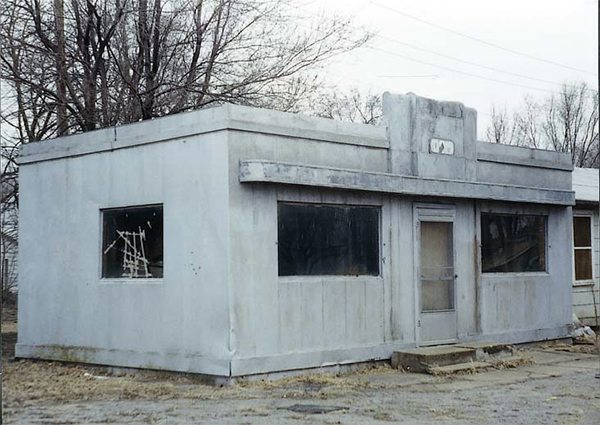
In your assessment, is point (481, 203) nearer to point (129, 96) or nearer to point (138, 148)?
point (138, 148)

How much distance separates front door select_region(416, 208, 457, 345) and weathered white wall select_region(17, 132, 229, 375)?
12.3 ft

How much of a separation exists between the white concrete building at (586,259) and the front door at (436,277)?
5490mm

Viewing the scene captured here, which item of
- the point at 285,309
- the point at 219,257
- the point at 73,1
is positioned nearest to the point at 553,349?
the point at 285,309

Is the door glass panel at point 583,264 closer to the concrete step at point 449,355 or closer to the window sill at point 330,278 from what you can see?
the concrete step at point 449,355

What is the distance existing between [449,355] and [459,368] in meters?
0.30

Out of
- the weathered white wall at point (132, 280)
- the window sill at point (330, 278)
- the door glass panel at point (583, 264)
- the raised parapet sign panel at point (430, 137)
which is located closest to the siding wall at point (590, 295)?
the door glass panel at point (583, 264)

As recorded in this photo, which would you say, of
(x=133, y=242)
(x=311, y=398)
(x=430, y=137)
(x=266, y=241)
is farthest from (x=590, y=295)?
(x=133, y=242)

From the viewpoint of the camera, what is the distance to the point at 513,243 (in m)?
15.9

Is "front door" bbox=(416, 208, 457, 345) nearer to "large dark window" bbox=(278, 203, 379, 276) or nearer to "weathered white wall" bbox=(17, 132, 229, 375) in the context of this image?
"large dark window" bbox=(278, 203, 379, 276)

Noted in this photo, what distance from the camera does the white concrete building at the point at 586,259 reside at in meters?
19.0

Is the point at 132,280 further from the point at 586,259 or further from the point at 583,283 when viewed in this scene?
the point at 586,259

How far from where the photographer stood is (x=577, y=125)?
4769 centimetres

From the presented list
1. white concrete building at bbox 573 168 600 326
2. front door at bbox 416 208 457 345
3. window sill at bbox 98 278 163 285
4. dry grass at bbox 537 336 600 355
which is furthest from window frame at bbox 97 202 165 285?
white concrete building at bbox 573 168 600 326

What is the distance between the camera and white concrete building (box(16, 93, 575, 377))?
11.6 meters
